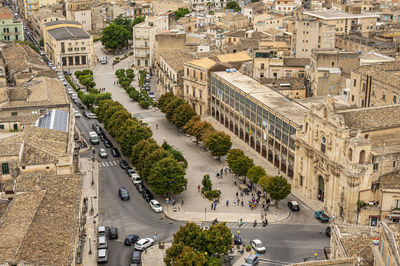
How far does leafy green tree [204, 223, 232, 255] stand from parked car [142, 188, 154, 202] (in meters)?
23.1

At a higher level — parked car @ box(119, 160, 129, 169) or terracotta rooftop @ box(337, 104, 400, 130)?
terracotta rooftop @ box(337, 104, 400, 130)

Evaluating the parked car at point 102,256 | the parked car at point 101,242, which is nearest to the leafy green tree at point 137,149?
the parked car at point 101,242

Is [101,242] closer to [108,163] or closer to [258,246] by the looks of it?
[258,246]

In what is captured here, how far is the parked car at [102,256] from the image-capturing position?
78500 mm

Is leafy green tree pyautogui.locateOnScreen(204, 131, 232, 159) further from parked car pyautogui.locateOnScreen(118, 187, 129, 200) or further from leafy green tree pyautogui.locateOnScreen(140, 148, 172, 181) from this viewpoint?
parked car pyautogui.locateOnScreen(118, 187, 129, 200)

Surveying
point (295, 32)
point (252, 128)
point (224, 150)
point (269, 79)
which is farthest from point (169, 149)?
point (295, 32)

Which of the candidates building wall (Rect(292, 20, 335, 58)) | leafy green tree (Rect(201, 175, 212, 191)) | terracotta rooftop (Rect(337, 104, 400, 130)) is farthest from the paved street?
building wall (Rect(292, 20, 335, 58))

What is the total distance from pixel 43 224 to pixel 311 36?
4081 inches

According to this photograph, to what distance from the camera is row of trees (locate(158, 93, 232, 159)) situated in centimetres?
11219

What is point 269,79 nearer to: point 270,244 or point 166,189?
point 166,189

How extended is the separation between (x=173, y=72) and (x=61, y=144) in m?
65.2

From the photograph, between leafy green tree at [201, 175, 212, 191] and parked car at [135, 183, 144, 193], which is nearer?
leafy green tree at [201, 175, 212, 191]

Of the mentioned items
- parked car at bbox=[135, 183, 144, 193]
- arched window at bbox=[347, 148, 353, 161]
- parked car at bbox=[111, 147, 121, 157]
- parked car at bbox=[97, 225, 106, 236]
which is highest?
arched window at bbox=[347, 148, 353, 161]

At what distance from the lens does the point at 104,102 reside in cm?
13388
